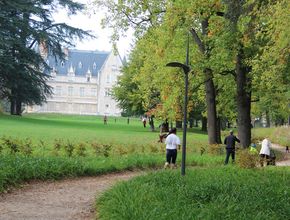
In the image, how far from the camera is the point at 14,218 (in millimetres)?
8141

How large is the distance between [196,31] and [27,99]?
27256 millimetres

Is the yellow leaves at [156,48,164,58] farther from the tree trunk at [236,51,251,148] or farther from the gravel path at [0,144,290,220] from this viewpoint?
the gravel path at [0,144,290,220]

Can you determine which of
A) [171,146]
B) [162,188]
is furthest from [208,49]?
[162,188]

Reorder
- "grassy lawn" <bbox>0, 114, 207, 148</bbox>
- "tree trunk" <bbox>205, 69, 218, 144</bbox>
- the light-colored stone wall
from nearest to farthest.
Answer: "grassy lawn" <bbox>0, 114, 207, 148</bbox>, "tree trunk" <bbox>205, 69, 218, 144</bbox>, the light-colored stone wall

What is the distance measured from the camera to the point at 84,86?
11681cm

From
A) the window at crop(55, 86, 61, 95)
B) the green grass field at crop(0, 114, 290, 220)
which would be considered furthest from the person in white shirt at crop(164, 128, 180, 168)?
the window at crop(55, 86, 61, 95)

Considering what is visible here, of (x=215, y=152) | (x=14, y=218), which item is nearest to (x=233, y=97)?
(x=215, y=152)

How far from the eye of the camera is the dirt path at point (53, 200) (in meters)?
8.59

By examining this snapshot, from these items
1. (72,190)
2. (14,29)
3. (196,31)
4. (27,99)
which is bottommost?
(72,190)

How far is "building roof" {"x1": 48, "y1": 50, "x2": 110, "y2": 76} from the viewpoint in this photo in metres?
116

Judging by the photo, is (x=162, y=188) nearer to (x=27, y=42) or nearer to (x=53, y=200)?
(x=53, y=200)

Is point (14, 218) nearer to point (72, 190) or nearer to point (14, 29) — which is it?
point (72, 190)

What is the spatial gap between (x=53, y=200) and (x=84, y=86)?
108 meters

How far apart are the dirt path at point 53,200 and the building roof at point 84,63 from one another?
104 m
